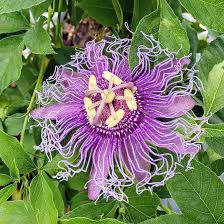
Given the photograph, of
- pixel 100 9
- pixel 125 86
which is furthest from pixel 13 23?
pixel 125 86

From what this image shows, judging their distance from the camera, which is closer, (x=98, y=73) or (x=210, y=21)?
(x=210, y=21)

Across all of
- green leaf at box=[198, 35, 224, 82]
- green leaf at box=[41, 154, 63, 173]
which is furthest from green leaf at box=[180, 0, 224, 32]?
green leaf at box=[41, 154, 63, 173]

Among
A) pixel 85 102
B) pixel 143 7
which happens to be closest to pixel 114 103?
pixel 85 102

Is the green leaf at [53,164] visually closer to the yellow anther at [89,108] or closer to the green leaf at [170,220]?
the yellow anther at [89,108]

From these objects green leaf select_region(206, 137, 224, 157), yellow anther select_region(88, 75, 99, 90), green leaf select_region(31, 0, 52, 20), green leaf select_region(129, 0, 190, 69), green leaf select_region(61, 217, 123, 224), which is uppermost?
green leaf select_region(129, 0, 190, 69)

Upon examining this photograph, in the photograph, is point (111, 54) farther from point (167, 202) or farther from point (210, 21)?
point (167, 202)

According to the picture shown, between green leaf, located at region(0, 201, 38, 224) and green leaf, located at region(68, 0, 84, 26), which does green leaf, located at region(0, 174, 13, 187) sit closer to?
green leaf, located at region(0, 201, 38, 224)

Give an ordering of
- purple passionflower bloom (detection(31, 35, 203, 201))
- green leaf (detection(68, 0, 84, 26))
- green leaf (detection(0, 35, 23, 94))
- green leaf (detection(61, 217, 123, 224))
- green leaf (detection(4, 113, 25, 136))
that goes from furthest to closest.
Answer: green leaf (detection(68, 0, 84, 26))
green leaf (detection(4, 113, 25, 136))
green leaf (detection(0, 35, 23, 94))
purple passionflower bloom (detection(31, 35, 203, 201))
green leaf (detection(61, 217, 123, 224))

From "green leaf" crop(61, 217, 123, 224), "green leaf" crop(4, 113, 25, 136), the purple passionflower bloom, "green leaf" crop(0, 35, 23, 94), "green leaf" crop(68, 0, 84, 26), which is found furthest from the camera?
"green leaf" crop(68, 0, 84, 26)
